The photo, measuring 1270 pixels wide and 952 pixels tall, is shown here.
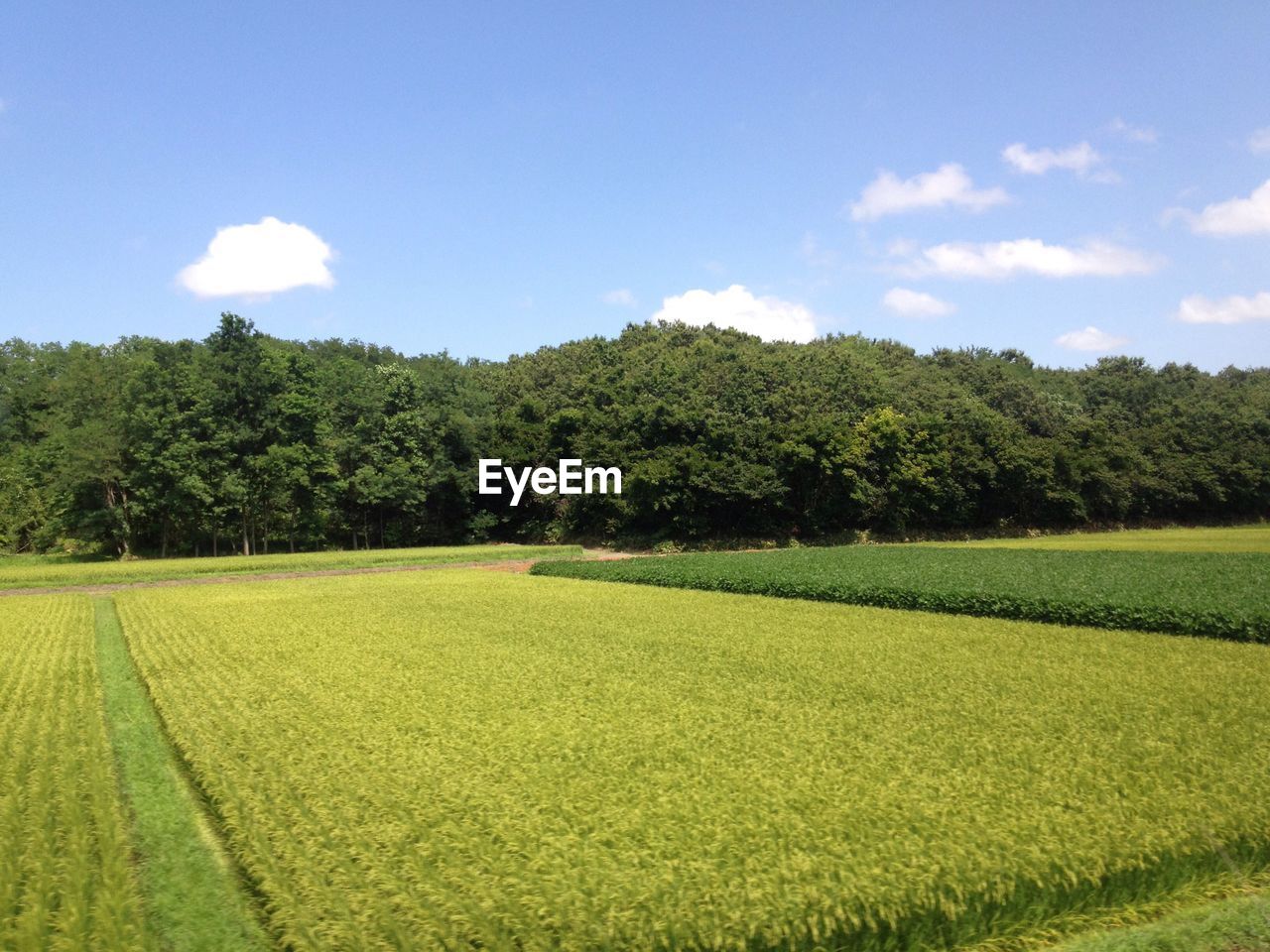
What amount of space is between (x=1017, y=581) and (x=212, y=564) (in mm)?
34769

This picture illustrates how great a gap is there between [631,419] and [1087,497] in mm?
34717

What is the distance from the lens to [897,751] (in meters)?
8.86

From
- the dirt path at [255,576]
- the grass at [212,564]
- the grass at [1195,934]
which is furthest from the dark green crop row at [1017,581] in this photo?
the grass at [1195,934]

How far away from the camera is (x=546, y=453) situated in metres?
56.9

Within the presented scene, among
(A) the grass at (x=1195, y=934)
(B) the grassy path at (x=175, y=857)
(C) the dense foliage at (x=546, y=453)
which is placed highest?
(C) the dense foliage at (x=546, y=453)

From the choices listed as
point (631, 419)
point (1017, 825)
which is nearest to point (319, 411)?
point (631, 419)

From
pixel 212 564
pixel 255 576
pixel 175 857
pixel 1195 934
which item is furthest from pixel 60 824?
pixel 212 564

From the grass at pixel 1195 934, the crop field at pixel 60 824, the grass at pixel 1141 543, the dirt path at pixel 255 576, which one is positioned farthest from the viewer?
the grass at pixel 1141 543

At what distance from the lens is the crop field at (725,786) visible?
5.62 meters

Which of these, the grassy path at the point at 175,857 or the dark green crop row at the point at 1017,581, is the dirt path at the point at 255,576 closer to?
the dark green crop row at the point at 1017,581

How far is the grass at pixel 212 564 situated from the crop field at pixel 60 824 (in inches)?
872

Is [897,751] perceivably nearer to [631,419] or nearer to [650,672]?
[650,672]

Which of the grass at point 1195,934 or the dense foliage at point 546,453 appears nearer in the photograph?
the grass at point 1195,934

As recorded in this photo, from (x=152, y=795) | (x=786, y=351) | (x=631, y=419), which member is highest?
(x=786, y=351)
